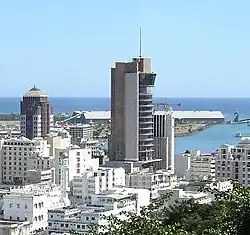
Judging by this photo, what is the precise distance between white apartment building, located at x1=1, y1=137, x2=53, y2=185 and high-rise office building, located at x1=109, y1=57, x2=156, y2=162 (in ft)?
6.96

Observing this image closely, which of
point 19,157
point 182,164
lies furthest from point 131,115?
point 19,157

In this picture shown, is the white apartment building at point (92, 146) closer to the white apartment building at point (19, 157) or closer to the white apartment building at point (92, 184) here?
the white apartment building at point (19, 157)

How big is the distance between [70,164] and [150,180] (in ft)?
7.70

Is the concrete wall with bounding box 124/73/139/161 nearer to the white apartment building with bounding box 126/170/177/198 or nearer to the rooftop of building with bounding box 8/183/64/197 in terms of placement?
the white apartment building with bounding box 126/170/177/198

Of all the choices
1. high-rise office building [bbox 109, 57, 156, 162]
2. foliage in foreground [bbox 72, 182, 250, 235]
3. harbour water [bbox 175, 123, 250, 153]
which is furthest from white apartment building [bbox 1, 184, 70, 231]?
harbour water [bbox 175, 123, 250, 153]

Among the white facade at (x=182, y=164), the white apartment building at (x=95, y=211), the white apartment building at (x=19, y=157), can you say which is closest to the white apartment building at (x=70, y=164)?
the white apartment building at (x=19, y=157)

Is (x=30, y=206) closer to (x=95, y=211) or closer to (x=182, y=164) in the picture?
(x=95, y=211)

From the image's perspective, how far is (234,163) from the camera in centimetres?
2008

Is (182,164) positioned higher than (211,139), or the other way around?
(182,164)

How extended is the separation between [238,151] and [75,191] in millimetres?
4929

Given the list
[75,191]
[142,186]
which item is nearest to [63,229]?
[75,191]

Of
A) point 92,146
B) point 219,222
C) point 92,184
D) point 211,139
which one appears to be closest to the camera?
point 219,222

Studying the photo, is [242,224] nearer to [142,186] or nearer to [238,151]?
[142,186]

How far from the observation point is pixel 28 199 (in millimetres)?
15156
